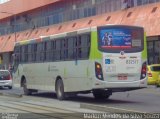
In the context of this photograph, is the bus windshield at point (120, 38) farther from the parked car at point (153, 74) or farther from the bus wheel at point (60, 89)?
the parked car at point (153, 74)

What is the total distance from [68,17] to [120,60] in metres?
43.5

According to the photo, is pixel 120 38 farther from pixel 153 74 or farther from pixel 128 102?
pixel 153 74

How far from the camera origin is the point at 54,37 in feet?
78.2

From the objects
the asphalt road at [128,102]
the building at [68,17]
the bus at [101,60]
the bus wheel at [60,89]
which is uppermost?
the building at [68,17]

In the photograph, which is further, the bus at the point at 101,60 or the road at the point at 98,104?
the bus at the point at 101,60

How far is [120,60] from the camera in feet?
66.8

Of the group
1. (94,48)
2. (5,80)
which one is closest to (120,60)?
(94,48)

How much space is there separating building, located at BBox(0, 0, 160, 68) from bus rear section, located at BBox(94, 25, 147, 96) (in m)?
20.6

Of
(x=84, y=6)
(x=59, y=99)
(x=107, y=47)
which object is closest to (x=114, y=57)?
(x=107, y=47)

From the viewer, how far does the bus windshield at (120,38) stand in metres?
20.4

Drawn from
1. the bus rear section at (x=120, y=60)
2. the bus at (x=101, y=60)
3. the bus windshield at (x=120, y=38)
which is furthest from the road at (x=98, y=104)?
the bus windshield at (x=120, y=38)

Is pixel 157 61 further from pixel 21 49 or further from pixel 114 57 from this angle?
pixel 114 57

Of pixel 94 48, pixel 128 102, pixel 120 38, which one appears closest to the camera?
pixel 94 48

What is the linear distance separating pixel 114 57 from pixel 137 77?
1.30 metres
